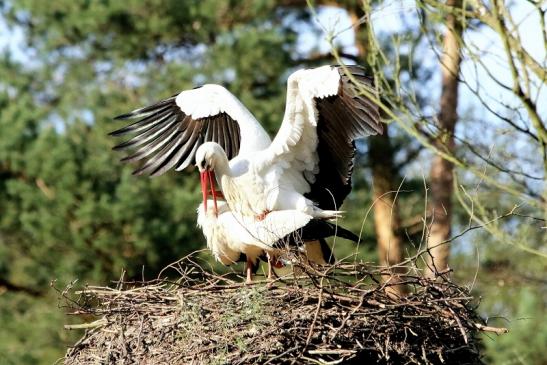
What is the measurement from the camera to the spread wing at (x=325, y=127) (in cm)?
791

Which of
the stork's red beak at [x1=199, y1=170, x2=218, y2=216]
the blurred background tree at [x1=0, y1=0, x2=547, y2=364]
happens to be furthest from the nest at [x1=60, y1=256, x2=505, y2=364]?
the blurred background tree at [x1=0, y1=0, x2=547, y2=364]

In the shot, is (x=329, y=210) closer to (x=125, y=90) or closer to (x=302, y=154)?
(x=302, y=154)

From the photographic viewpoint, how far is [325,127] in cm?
821

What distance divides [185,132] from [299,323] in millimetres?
3212

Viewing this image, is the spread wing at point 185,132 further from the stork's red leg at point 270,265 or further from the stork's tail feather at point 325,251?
the stork's red leg at point 270,265

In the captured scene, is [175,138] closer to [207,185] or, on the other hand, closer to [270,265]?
[207,185]

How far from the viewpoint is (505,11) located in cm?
564

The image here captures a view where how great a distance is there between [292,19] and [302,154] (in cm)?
772

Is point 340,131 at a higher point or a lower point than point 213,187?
higher

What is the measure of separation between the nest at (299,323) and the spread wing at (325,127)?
4.62 feet

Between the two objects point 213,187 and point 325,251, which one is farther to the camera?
point 325,251

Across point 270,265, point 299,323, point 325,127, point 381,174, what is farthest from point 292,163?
point 381,174

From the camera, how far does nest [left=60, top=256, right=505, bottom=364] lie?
6281mm

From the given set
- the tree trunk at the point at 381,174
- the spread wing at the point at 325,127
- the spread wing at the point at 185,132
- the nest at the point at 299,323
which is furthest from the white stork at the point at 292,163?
the tree trunk at the point at 381,174
